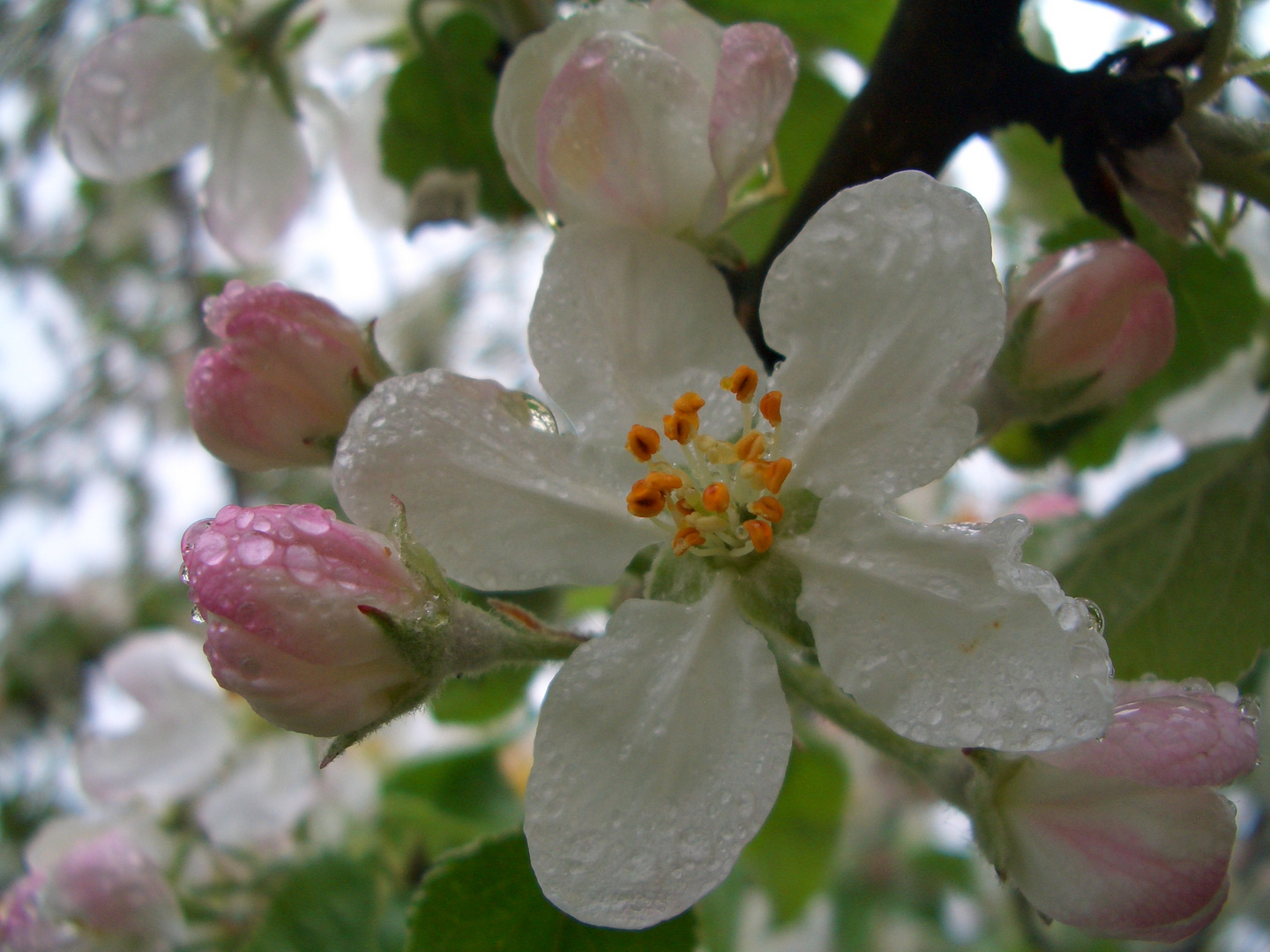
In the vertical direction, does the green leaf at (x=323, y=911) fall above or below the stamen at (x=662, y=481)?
below

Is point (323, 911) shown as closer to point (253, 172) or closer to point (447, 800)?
point (447, 800)

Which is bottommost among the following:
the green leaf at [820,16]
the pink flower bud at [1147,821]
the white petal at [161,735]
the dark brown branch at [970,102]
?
the white petal at [161,735]

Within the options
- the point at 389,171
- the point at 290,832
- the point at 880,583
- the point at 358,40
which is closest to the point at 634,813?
the point at 880,583

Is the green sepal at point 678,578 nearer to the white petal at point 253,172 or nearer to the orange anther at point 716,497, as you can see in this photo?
the orange anther at point 716,497

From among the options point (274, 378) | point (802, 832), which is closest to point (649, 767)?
point (274, 378)

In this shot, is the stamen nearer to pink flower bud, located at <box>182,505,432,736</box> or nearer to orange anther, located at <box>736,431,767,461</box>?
orange anther, located at <box>736,431,767,461</box>

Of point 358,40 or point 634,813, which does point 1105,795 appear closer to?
point 634,813

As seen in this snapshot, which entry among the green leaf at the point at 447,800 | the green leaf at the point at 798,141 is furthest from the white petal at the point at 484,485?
the green leaf at the point at 447,800
